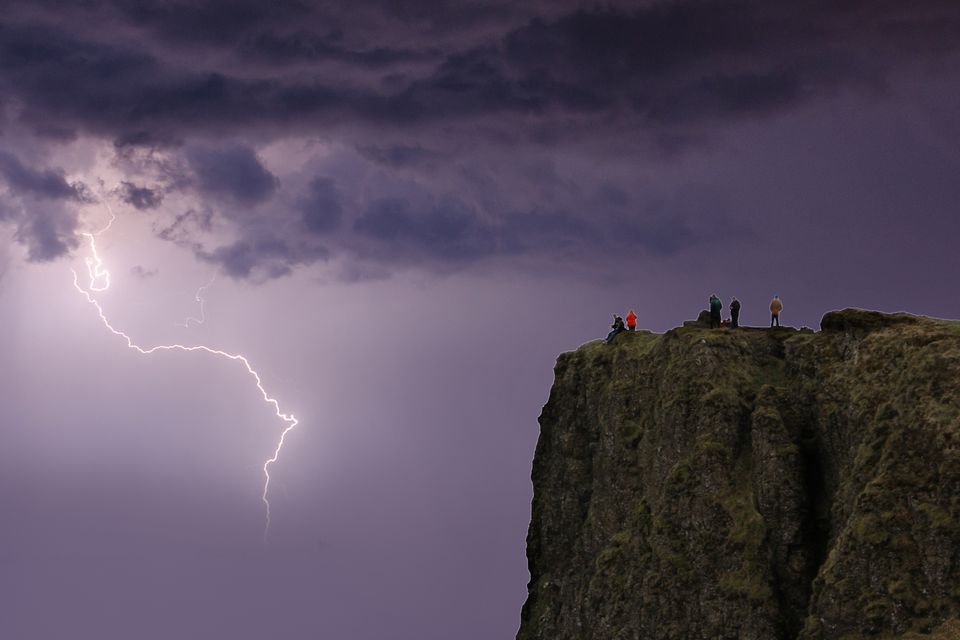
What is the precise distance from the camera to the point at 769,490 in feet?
200

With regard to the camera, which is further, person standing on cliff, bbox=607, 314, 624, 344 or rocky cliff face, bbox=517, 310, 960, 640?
person standing on cliff, bbox=607, 314, 624, 344

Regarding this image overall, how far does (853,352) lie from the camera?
6188 cm

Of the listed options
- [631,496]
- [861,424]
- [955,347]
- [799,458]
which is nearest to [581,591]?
[631,496]

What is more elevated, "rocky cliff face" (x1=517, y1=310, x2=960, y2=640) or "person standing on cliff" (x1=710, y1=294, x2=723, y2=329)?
"person standing on cliff" (x1=710, y1=294, x2=723, y2=329)

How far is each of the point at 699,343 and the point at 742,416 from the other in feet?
21.8

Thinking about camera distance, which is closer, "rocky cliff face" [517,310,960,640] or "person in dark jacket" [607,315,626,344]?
"rocky cliff face" [517,310,960,640]

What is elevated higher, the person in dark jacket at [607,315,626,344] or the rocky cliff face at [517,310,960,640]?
the person in dark jacket at [607,315,626,344]

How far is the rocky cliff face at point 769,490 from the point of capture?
52.2 metres

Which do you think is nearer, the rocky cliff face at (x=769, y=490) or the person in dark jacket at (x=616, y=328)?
the rocky cliff face at (x=769, y=490)

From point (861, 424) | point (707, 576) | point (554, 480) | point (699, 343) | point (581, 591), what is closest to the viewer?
point (861, 424)

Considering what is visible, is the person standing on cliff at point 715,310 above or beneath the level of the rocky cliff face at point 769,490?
above

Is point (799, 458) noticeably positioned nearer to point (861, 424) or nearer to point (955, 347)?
point (861, 424)

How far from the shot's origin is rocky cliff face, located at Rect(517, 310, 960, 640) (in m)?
52.2

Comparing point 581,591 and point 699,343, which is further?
point 581,591
